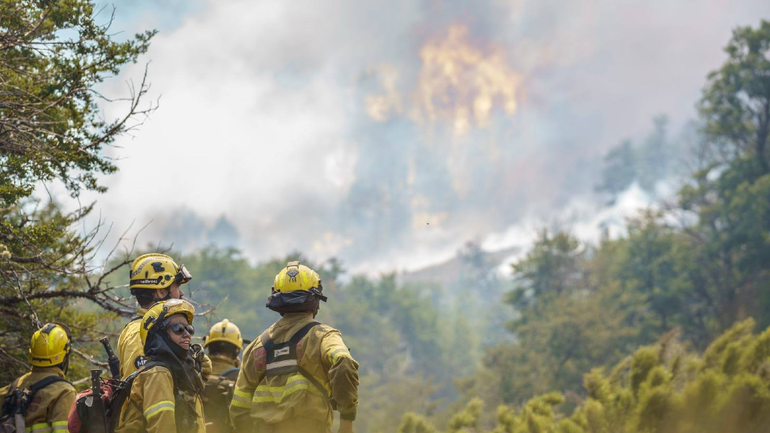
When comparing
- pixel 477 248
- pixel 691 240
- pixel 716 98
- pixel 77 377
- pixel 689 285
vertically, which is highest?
pixel 477 248

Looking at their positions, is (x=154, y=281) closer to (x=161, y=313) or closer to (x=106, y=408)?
(x=161, y=313)

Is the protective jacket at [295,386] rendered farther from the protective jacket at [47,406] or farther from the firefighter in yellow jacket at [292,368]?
the protective jacket at [47,406]

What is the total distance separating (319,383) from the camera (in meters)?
5.33

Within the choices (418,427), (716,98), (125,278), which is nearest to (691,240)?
(716,98)

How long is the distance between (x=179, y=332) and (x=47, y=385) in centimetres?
176

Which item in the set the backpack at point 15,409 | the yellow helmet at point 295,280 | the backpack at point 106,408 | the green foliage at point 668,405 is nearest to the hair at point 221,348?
the backpack at point 15,409

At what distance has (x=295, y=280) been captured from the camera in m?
Answer: 5.52

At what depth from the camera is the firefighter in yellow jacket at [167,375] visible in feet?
14.8

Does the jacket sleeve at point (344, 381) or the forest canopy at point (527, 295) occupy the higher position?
the forest canopy at point (527, 295)

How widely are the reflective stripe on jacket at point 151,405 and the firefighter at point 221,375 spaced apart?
67.7 inches

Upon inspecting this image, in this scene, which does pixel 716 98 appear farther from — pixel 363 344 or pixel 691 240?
pixel 363 344

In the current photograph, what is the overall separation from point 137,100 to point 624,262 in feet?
155

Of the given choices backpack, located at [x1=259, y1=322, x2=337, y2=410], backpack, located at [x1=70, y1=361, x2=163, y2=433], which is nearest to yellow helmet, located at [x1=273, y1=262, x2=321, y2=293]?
backpack, located at [x1=259, y1=322, x2=337, y2=410]

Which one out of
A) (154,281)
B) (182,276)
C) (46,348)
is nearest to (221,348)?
(182,276)
